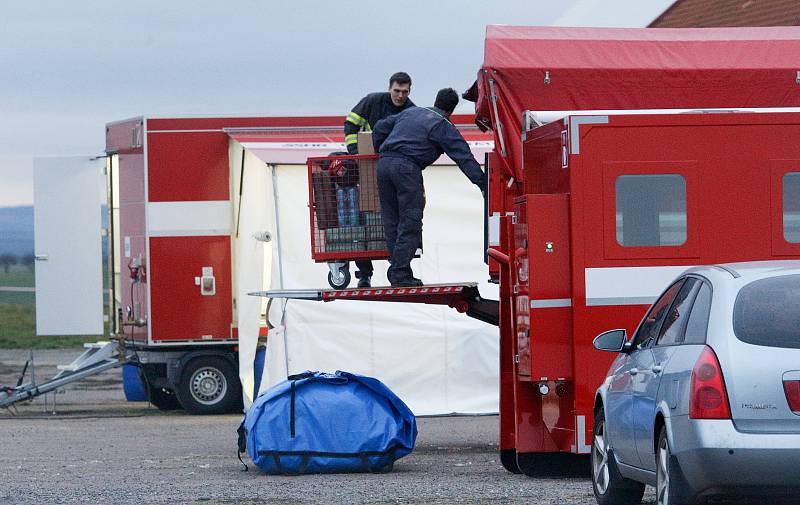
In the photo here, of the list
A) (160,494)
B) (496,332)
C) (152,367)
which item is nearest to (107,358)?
(152,367)

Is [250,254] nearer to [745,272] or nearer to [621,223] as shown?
[621,223]

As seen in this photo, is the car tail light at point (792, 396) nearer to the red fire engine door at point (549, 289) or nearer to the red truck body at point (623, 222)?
the red truck body at point (623, 222)

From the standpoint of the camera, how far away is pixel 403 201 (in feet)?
40.6

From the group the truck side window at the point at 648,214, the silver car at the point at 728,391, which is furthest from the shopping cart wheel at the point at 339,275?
the silver car at the point at 728,391

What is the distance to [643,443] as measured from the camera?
316 inches

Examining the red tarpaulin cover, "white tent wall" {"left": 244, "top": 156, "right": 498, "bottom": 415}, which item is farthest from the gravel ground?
the red tarpaulin cover

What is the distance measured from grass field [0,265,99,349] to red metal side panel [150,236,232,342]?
1086 centimetres

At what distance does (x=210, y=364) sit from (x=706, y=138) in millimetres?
9678

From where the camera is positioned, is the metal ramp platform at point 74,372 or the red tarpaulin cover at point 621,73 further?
the metal ramp platform at point 74,372

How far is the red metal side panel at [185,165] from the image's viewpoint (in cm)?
1909

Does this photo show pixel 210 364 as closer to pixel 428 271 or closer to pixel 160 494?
pixel 428 271

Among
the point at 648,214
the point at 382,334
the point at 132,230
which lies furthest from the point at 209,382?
the point at 648,214

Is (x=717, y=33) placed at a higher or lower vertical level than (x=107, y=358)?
higher

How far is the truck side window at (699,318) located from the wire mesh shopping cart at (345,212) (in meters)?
5.45
